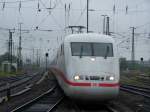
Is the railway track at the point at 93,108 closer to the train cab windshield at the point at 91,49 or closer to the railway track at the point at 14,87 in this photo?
the train cab windshield at the point at 91,49

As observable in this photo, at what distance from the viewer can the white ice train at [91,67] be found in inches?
638

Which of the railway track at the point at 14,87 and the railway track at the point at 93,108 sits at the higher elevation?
the railway track at the point at 93,108

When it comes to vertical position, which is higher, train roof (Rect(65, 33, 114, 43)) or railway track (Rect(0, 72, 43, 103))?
train roof (Rect(65, 33, 114, 43))

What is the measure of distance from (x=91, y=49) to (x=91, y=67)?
1.36m

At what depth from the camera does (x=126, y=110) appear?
1702 centimetres

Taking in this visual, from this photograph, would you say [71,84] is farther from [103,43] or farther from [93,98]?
[103,43]

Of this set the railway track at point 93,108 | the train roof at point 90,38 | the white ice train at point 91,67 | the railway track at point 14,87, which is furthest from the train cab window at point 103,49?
the railway track at point 14,87

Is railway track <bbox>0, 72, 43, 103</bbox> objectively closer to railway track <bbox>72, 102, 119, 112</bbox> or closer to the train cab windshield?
railway track <bbox>72, 102, 119, 112</bbox>

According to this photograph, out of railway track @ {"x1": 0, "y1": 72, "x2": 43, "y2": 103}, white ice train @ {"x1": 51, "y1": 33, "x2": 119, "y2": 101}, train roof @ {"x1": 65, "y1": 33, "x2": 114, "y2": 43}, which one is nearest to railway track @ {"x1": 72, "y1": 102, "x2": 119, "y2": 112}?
white ice train @ {"x1": 51, "y1": 33, "x2": 119, "y2": 101}

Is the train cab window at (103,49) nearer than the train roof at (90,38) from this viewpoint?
Yes

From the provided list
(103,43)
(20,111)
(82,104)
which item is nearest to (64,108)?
(82,104)

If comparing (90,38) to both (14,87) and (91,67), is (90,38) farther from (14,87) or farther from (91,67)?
(14,87)

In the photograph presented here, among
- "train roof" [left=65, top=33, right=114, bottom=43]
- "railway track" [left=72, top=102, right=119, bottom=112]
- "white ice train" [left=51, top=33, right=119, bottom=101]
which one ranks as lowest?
"railway track" [left=72, top=102, right=119, bottom=112]

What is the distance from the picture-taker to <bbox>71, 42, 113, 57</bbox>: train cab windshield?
1756cm
